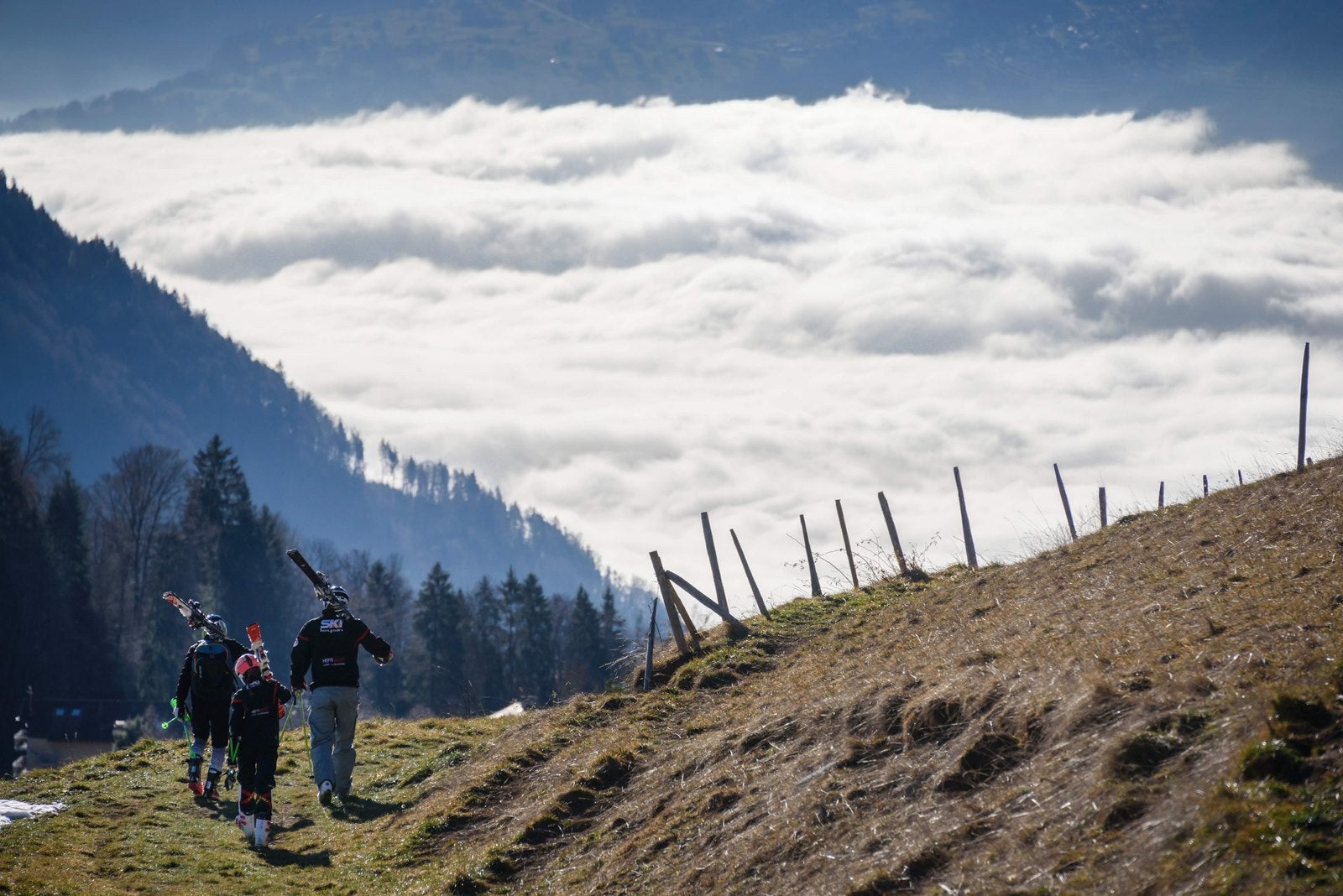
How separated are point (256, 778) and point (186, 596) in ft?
320

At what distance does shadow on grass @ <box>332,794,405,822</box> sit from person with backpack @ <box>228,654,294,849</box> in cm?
109

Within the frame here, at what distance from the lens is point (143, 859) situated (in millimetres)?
15773

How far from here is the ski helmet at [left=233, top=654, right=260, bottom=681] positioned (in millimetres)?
19000

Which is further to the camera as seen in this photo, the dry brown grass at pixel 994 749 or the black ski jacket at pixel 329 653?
the black ski jacket at pixel 329 653

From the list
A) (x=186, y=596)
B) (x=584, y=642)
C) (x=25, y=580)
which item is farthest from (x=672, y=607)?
(x=186, y=596)

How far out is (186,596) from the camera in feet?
355

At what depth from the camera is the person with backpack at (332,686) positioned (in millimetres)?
19500

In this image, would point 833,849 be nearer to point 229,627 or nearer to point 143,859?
point 143,859

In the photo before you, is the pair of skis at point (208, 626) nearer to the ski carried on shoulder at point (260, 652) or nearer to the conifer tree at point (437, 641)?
the ski carried on shoulder at point (260, 652)

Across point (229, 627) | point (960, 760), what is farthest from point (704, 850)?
point (229, 627)

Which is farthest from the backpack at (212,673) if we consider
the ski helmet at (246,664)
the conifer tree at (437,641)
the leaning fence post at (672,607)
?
the conifer tree at (437,641)

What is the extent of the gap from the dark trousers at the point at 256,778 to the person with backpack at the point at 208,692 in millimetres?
2273

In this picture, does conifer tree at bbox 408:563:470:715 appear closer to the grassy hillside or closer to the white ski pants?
the grassy hillside

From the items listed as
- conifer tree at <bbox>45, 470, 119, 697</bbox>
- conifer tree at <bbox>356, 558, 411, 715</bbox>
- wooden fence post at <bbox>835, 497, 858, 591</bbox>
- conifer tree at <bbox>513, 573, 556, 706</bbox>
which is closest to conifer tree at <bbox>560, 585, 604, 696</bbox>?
conifer tree at <bbox>513, 573, 556, 706</bbox>
